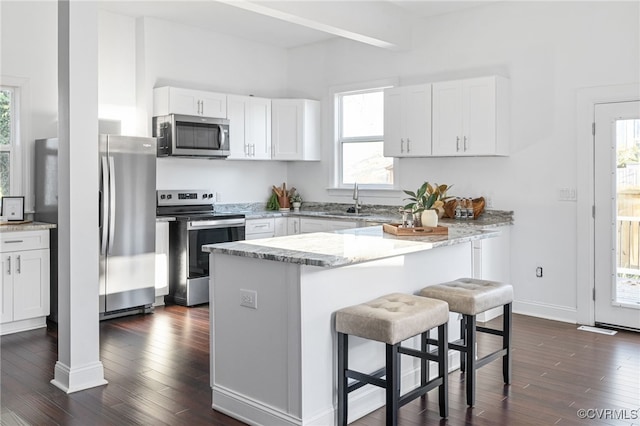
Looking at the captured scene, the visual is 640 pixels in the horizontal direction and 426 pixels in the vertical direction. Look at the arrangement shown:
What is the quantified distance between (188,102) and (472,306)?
12.9ft

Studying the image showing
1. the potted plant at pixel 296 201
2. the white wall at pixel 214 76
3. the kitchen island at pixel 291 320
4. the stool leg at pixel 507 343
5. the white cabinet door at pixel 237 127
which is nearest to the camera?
the kitchen island at pixel 291 320

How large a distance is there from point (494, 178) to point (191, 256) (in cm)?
306

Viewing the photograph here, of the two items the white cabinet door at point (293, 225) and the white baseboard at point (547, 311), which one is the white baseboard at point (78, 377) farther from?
the white baseboard at point (547, 311)

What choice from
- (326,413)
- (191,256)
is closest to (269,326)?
(326,413)

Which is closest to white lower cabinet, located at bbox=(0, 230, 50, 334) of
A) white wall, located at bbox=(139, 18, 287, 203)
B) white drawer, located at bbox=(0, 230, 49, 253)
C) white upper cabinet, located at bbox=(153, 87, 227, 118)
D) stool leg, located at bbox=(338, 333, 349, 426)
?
white drawer, located at bbox=(0, 230, 49, 253)

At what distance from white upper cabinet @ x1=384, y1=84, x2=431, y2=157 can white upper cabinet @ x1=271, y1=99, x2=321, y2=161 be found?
3.92 ft

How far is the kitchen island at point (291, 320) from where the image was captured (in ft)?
9.20

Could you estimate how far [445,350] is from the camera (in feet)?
9.90

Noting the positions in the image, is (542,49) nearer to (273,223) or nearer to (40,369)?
(273,223)

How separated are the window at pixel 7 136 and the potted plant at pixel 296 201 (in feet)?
10.3

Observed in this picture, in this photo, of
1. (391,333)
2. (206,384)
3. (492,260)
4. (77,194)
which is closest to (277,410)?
(391,333)

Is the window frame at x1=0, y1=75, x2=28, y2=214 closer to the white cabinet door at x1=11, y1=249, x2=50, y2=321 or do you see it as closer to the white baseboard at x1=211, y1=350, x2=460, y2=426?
the white cabinet door at x1=11, y1=249, x2=50, y2=321

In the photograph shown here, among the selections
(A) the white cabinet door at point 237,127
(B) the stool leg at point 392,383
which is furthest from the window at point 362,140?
(B) the stool leg at point 392,383

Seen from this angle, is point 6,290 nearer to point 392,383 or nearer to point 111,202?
point 111,202
